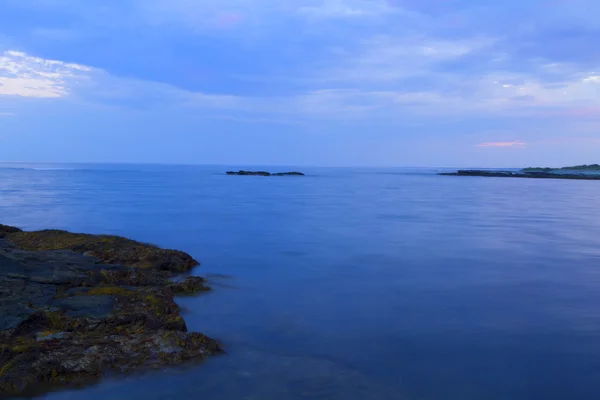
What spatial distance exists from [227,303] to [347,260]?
21.8 ft

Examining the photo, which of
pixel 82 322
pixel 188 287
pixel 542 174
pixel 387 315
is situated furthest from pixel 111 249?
pixel 542 174

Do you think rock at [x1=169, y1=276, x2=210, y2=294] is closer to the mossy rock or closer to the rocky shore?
the rocky shore

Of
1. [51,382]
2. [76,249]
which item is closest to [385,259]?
[76,249]

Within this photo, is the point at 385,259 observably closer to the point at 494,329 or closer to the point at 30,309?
the point at 494,329

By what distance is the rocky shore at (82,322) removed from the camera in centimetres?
682

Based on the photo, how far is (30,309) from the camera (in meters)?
8.45

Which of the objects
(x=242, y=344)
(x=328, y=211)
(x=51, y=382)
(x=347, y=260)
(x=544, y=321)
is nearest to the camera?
(x=51, y=382)

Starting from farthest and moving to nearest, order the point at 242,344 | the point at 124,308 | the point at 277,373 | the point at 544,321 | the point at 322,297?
the point at 322,297, the point at 544,321, the point at 124,308, the point at 242,344, the point at 277,373

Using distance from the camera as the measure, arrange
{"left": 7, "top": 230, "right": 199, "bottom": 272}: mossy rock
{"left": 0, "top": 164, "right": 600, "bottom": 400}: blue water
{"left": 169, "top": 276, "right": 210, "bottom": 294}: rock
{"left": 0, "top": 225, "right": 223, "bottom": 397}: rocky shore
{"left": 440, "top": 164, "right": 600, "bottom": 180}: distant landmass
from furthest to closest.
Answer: {"left": 440, "top": 164, "right": 600, "bottom": 180}: distant landmass, {"left": 7, "top": 230, "right": 199, "bottom": 272}: mossy rock, {"left": 169, "top": 276, "right": 210, "bottom": 294}: rock, {"left": 0, "top": 164, "right": 600, "bottom": 400}: blue water, {"left": 0, "top": 225, "right": 223, "bottom": 397}: rocky shore

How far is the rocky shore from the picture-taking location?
682cm

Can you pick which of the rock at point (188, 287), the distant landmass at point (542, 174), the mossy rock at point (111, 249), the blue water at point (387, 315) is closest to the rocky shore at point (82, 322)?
the rock at point (188, 287)

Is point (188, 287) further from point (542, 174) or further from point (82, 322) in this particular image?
point (542, 174)

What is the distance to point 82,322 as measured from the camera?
8328 mm

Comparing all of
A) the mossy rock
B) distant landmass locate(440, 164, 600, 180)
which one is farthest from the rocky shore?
distant landmass locate(440, 164, 600, 180)
